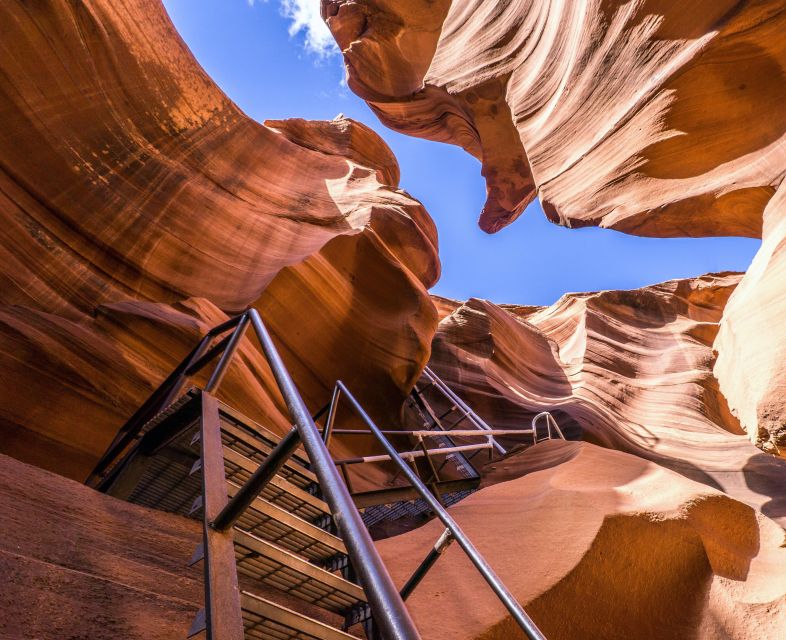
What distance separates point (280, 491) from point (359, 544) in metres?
2.14

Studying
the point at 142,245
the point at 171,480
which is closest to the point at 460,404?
the point at 142,245

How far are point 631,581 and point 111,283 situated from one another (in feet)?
20.6

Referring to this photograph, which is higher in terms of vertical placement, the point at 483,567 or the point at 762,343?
the point at 762,343

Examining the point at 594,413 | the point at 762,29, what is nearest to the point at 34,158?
the point at 762,29

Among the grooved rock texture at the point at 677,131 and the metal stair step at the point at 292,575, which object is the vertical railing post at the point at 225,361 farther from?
the grooved rock texture at the point at 677,131

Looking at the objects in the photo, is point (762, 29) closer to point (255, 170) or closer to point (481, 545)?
point (481, 545)

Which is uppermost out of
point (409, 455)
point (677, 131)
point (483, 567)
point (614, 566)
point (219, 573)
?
point (677, 131)

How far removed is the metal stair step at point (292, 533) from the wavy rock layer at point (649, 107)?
5.74m

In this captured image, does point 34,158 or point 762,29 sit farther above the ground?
point 762,29

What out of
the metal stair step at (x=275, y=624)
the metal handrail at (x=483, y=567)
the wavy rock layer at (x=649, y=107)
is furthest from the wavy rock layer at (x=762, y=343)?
the metal stair step at (x=275, y=624)

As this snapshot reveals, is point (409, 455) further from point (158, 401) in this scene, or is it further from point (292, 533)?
point (292, 533)

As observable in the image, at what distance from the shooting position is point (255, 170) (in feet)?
34.4

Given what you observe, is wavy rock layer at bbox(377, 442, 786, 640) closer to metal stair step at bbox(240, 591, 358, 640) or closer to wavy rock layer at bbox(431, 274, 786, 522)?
metal stair step at bbox(240, 591, 358, 640)

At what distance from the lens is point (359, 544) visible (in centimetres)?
121
